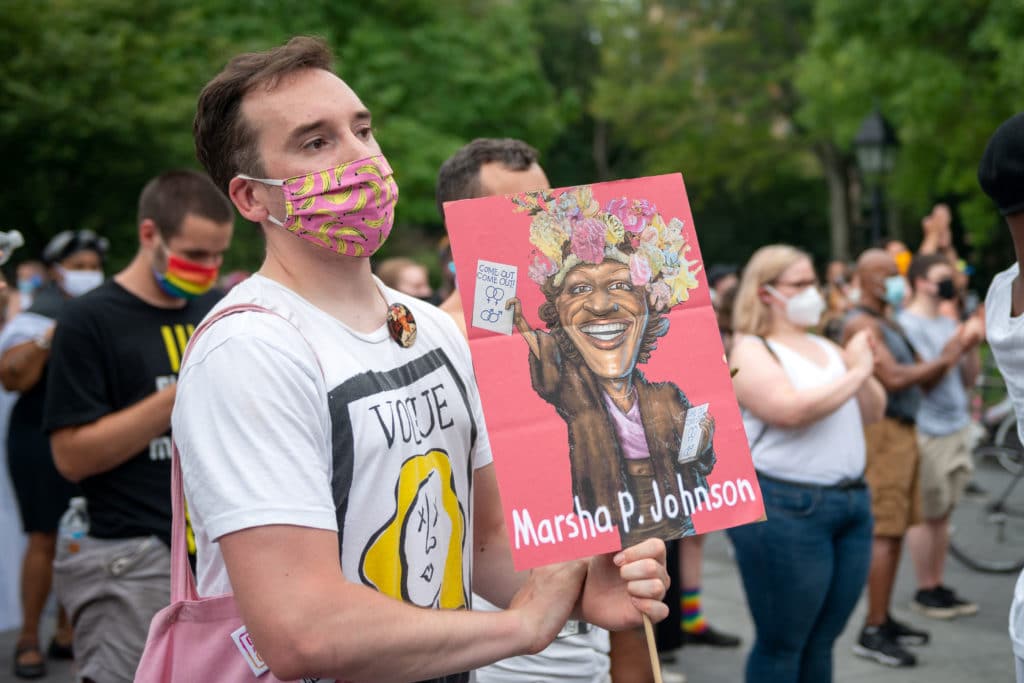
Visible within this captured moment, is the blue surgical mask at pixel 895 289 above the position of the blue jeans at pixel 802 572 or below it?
above

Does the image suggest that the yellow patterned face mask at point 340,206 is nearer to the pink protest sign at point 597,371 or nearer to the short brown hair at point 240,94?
the short brown hair at point 240,94

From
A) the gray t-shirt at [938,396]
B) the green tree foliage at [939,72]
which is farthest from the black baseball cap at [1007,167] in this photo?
the green tree foliage at [939,72]

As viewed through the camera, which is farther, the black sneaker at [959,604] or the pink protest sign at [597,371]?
the black sneaker at [959,604]

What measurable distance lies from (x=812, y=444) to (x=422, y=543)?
3.16 m

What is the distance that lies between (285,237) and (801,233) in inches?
1535

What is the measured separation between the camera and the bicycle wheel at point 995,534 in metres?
8.30

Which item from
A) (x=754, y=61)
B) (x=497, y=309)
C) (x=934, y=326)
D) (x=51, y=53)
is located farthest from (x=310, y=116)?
(x=754, y=61)

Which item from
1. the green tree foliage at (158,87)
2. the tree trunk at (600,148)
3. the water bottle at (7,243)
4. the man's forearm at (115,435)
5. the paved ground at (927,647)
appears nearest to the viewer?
the water bottle at (7,243)

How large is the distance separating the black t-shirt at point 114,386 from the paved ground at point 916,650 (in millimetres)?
3094

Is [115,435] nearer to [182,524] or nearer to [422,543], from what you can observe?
[182,524]

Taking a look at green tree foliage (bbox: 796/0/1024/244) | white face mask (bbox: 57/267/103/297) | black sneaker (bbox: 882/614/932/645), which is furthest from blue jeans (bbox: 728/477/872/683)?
green tree foliage (bbox: 796/0/1024/244)

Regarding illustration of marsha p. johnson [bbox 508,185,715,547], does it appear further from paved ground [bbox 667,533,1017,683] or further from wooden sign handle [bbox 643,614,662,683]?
paved ground [bbox 667,533,1017,683]

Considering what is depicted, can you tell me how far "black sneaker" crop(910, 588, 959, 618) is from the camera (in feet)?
23.4

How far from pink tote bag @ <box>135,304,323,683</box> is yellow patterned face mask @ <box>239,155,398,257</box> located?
211 millimetres
